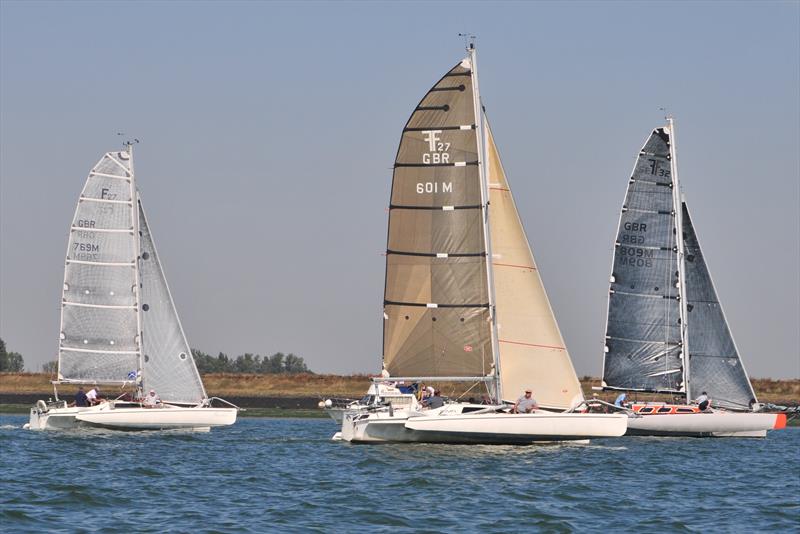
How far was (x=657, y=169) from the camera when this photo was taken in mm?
61281

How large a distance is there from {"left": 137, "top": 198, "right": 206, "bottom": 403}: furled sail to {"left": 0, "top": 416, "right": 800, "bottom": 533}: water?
853cm

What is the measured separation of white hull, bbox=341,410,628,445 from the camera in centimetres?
4322

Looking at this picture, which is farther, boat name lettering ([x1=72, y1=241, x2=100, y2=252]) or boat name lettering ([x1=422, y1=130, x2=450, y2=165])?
boat name lettering ([x1=72, y1=241, x2=100, y2=252])

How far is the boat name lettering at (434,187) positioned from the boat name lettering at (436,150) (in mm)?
703

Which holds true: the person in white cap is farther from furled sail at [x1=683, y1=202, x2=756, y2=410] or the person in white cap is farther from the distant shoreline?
the distant shoreline

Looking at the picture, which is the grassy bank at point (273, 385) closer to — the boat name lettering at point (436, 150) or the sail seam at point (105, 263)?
the sail seam at point (105, 263)

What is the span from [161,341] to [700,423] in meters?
23.1

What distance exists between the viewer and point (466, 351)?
1832 inches

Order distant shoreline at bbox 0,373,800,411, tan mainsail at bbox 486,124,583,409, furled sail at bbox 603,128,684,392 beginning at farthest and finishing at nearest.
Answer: distant shoreline at bbox 0,373,800,411
furled sail at bbox 603,128,684,392
tan mainsail at bbox 486,124,583,409

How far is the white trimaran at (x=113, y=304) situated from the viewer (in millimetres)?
60594

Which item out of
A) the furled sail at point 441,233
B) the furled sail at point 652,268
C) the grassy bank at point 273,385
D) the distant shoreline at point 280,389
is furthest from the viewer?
the grassy bank at point 273,385

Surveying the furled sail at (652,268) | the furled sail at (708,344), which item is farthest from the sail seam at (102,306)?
the furled sail at (708,344)

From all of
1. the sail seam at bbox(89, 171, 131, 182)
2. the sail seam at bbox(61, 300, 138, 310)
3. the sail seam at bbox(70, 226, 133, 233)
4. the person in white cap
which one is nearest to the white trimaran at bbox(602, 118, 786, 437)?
the person in white cap

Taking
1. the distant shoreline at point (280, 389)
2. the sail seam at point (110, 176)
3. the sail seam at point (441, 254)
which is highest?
the sail seam at point (110, 176)
